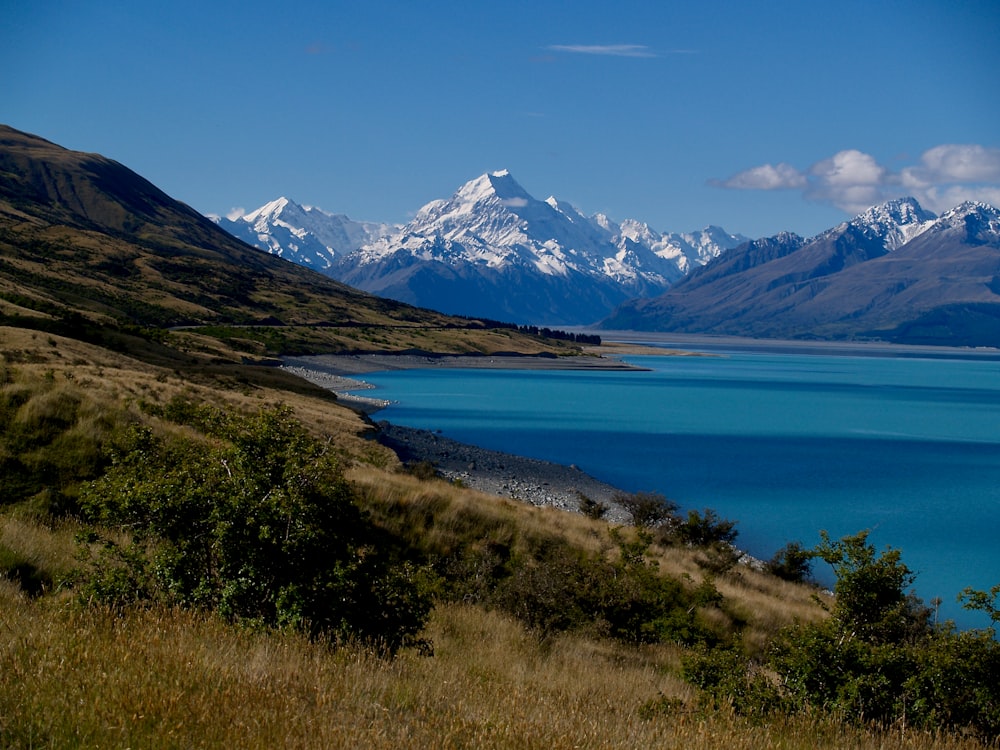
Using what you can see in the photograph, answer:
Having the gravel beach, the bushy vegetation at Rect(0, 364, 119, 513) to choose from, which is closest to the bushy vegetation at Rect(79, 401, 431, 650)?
the bushy vegetation at Rect(0, 364, 119, 513)

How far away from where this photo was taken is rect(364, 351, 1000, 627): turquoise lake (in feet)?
146

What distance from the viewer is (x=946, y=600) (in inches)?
1286

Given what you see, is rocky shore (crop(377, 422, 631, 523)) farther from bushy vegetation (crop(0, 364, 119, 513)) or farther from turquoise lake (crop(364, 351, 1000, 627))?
bushy vegetation (crop(0, 364, 119, 513))

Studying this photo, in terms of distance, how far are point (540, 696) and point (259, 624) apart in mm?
2715

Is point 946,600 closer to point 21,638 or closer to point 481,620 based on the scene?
point 481,620

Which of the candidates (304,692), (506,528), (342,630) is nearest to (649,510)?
(506,528)

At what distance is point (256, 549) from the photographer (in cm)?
837

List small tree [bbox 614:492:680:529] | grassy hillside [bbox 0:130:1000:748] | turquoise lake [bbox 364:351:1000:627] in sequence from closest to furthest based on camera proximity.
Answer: grassy hillside [bbox 0:130:1000:748], small tree [bbox 614:492:680:529], turquoise lake [bbox 364:351:1000:627]

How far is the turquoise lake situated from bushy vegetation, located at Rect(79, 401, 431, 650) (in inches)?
687

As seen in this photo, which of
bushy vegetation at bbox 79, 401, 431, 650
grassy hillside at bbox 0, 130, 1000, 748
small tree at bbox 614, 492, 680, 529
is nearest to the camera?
grassy hillside at bbox 0, 130, 1000, 748

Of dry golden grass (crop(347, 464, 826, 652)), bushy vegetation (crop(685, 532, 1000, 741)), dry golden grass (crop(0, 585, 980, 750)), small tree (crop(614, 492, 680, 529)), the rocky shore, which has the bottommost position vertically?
the rocky shore

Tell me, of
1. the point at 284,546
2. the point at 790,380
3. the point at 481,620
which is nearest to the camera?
the point at 284,546

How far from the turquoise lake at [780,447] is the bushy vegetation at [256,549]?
17445mm

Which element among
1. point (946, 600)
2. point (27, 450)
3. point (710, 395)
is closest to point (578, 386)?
point (710, 395)
